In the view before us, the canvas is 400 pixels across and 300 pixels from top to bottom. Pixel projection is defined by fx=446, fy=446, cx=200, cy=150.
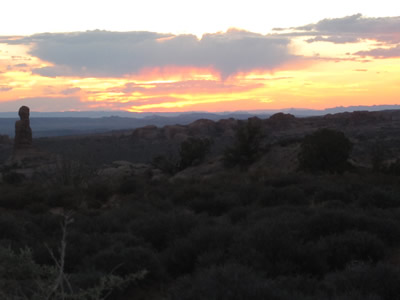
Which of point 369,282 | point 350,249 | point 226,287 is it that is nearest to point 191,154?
point 350,249

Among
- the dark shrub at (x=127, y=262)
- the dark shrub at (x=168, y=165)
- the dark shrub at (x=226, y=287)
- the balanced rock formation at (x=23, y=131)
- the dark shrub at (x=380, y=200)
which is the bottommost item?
the dark shrub at (x=168, y=165)

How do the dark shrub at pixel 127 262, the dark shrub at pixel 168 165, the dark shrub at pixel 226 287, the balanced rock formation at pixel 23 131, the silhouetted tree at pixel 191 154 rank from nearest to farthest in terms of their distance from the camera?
the dark shrub at pixel 226 287
the dark shrub at pixel 127 262
the dark shrub at pixel 168 165
the silhouetted tree at pixel 191 154
the balanced rock formation at pixel 23 131

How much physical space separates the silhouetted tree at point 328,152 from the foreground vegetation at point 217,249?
566cm

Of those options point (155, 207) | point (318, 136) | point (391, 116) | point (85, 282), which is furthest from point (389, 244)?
point (391, 116)

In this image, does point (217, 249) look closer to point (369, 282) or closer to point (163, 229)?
point (163, 229)

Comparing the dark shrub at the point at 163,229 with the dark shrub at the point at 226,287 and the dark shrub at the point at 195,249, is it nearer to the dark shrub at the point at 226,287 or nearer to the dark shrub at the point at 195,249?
the dark shrub at the point at 195,249

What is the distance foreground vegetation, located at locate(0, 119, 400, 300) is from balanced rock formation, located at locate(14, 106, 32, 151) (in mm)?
34960

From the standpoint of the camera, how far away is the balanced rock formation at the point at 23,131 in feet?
157

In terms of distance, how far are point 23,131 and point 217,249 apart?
45832mm

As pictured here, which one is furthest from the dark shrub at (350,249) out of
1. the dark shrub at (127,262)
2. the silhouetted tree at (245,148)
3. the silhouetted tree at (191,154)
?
the silhouetted tree at (191,154)

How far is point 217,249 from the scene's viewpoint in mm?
7441

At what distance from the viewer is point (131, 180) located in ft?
63.9

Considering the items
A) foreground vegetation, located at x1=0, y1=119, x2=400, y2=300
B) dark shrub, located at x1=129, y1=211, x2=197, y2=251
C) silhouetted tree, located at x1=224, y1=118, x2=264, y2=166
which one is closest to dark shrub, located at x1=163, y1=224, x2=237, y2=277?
foreground vegetation, located at x1=0, y1=119, x2=400, y2=300

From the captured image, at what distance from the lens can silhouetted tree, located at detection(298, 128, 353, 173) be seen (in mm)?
20891
